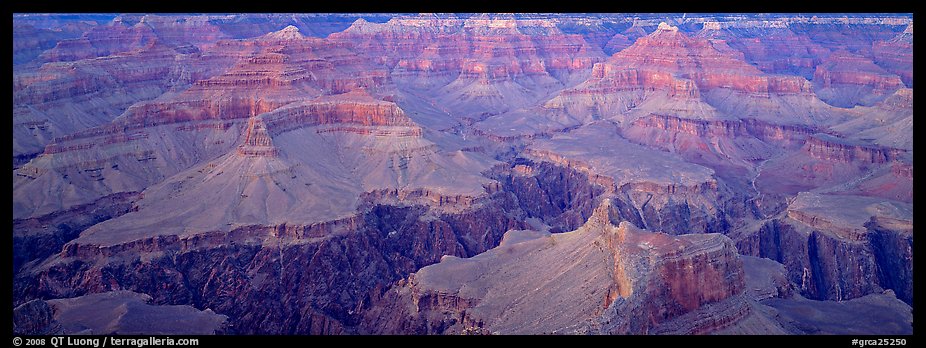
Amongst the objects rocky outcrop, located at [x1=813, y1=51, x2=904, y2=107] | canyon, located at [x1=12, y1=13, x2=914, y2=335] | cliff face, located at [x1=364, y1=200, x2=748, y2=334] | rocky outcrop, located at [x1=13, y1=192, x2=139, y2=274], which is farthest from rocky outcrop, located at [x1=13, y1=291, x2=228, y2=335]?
rocky outcrop, located at [x1=813, y1=51, x2=904, y2=107]

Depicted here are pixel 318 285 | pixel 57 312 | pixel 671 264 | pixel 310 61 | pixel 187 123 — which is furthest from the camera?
pixel 310 61

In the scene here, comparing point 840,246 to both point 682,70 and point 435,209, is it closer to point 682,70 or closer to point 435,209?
point 435,209

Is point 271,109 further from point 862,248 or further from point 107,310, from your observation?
point 862,248

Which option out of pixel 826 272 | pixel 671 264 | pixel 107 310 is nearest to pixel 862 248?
pixel 826 272

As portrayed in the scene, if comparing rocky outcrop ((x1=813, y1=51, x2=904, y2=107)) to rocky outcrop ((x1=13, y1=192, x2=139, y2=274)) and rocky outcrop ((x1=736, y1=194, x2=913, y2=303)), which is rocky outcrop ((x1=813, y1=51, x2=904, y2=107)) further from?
rocky outcrop ((x1=13, y1=192, x2=139, y2=274))

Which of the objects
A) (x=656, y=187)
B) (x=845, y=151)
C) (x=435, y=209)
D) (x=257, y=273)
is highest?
(x=845, y=151)

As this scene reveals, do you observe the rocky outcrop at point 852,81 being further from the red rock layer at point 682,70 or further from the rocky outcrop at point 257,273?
the rocky outcrop at point 257,273

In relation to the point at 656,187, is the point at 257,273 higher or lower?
lower

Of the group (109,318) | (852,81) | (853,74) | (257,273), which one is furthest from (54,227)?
(853,74)

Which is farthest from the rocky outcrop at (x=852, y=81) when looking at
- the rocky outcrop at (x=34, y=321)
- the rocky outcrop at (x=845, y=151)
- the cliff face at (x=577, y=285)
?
the rocky outcrop at (x=34, y=321)
